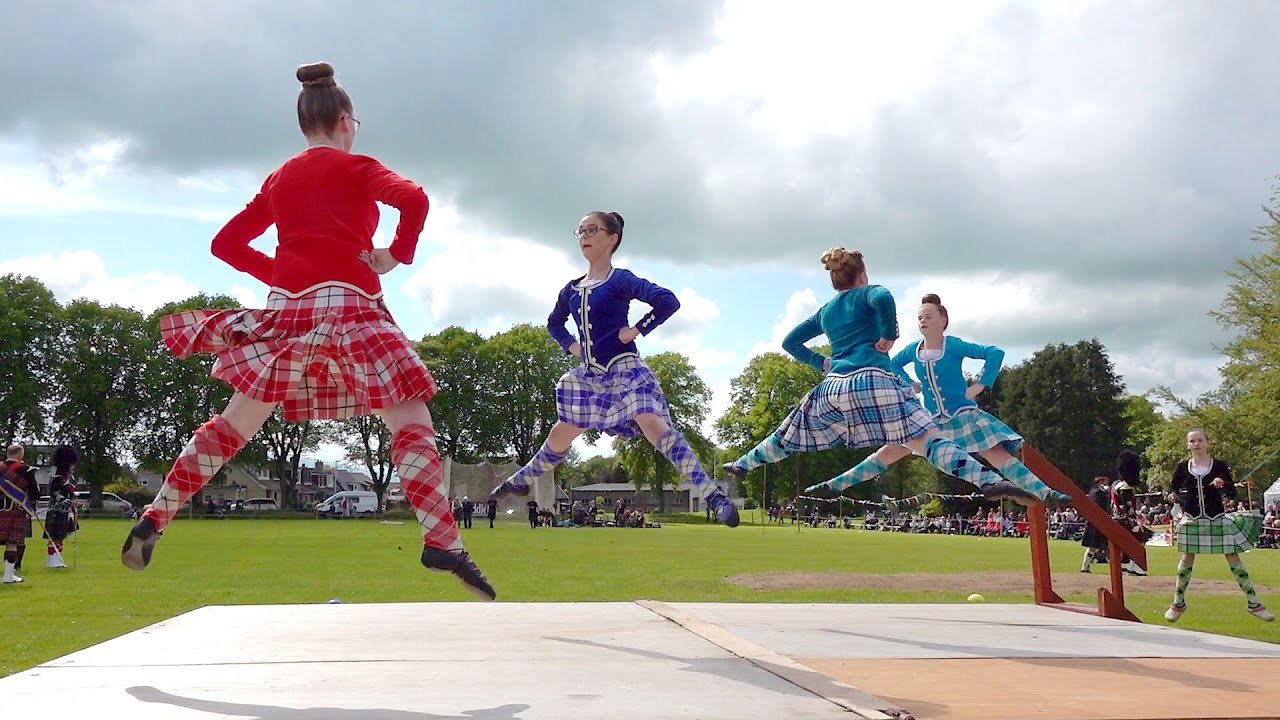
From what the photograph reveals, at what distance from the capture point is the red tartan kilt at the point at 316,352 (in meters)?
5.13

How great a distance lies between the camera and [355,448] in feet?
276

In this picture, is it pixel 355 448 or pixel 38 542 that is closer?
pixel 38 542

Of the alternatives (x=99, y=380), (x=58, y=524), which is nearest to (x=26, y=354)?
(x=99, y=380)

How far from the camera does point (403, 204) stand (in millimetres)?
5191

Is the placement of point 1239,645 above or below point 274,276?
below

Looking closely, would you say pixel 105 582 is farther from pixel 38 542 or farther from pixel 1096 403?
pixel 1096 403

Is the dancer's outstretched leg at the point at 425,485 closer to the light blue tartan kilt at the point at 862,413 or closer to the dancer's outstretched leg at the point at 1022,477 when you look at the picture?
the light blue tartan kilt at the point at 862,413

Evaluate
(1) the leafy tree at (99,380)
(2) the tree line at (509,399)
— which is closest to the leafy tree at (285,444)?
(2) the tree line at (509,399)

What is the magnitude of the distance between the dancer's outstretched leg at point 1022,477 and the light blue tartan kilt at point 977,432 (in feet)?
0.19

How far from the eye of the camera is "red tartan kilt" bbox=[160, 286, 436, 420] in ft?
16.8

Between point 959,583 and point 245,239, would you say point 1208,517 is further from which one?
point 245,239

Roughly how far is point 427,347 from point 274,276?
69.4 metres

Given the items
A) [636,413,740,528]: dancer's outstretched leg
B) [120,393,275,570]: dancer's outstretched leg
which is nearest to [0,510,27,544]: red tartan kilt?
[636,413,740,528]: dancer's outstretched leg

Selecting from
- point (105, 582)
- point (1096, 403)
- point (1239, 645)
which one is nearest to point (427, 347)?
point (1096, 403)
